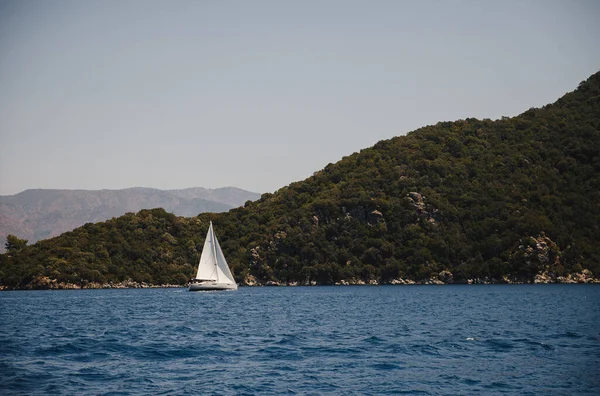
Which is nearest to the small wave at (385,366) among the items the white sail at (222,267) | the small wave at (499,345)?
the small wave at (499,345)

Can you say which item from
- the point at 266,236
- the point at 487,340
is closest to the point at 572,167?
the point at 266,236

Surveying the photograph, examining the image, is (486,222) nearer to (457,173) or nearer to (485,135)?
(457,173)

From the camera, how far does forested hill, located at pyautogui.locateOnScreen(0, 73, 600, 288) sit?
141 metres

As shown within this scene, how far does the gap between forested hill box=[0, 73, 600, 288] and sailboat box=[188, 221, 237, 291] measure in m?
40.1

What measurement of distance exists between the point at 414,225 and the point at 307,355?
125947 mm

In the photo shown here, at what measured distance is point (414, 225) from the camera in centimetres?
15725

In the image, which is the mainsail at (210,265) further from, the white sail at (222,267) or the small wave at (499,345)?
the small wave at (499,345)

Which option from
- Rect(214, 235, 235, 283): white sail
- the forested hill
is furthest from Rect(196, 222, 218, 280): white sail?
the forested hill

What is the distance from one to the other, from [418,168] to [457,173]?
34.6 feet

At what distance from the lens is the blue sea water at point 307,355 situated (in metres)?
26.7

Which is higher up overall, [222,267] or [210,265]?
[210,265]

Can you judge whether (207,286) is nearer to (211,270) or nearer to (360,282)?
(211,270)

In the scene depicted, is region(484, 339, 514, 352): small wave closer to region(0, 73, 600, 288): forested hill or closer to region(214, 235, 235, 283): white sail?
region(214, 235, 235, 283): white sail

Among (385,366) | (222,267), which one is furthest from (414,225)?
(385,366)
